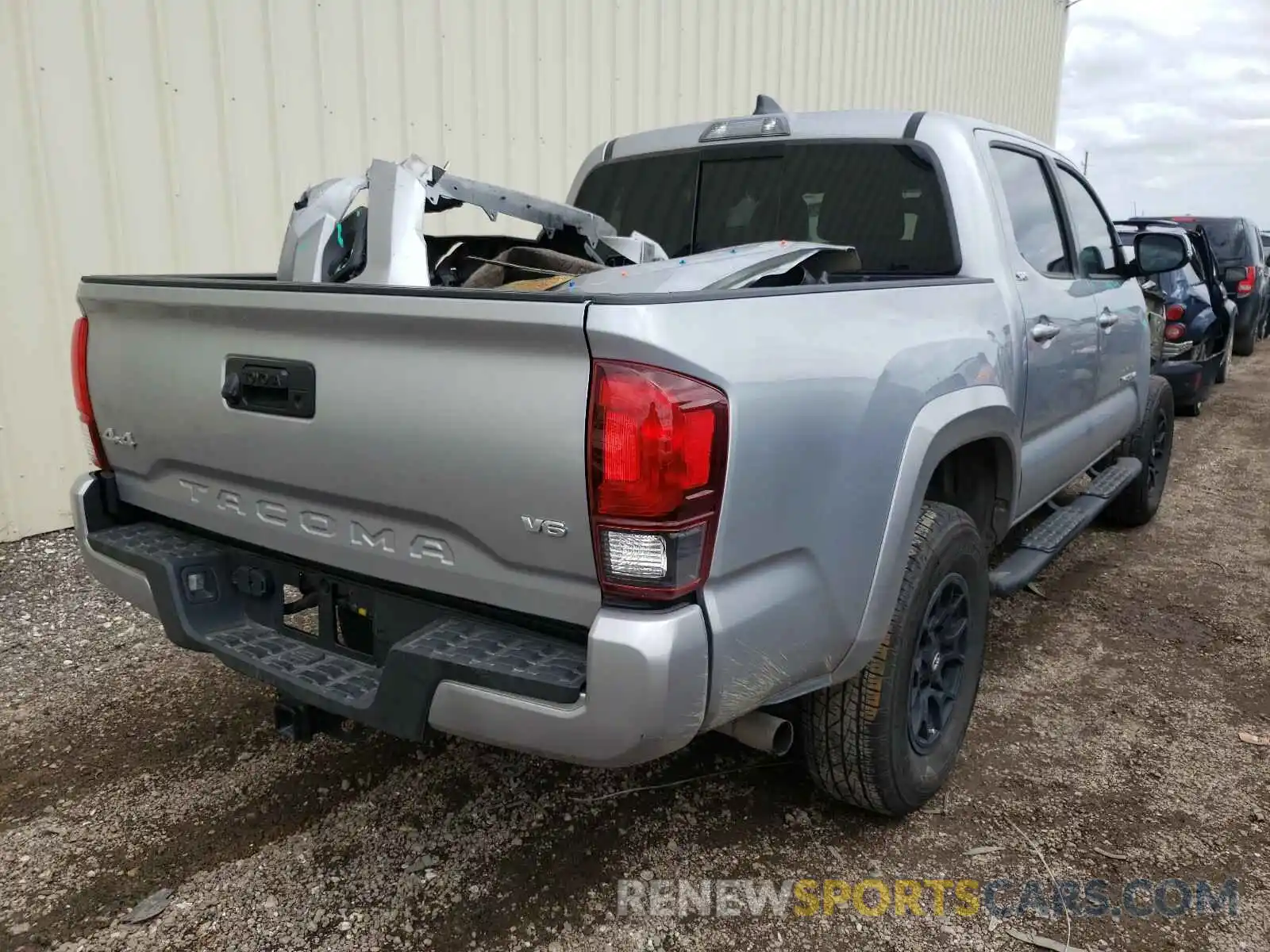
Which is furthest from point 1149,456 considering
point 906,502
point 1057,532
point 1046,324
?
point 906,502

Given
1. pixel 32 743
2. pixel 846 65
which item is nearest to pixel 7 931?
pixel 32 743

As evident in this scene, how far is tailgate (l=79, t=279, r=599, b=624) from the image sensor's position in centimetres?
177

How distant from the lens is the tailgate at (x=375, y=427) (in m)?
1.77

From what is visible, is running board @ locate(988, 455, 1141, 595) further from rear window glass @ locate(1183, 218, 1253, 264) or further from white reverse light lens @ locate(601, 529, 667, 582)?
rear window glass @ locate(1183, 218, 1253, 264)

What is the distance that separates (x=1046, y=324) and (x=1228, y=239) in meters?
10.8

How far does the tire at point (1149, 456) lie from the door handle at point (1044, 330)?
6.55 feet

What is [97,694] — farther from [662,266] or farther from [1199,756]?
[1199,756]

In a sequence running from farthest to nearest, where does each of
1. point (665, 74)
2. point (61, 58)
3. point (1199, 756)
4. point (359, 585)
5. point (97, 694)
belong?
point (665, 74)
point (61, 58)
point (97, 694)
point (1199, 756)
point (359, 585)

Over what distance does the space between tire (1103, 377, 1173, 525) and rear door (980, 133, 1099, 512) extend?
1.32 metres

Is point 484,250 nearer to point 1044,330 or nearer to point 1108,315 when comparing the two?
point 1044,330

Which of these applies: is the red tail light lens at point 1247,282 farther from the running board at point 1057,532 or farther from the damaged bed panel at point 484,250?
the damaged bed panel at point 484,250

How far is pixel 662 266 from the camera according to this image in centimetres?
229

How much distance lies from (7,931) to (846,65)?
10.3 m

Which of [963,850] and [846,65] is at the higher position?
[846,65]
